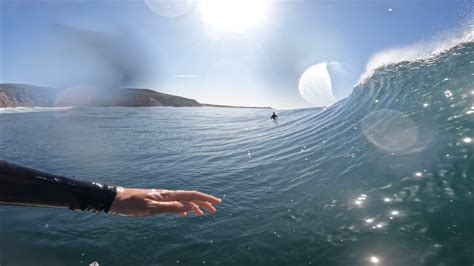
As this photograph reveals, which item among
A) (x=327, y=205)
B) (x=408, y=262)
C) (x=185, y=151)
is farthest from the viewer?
(x=185, y=151)

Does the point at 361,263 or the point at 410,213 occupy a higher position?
the point at 410,213

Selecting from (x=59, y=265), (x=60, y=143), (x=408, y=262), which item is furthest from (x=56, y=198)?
(x=60, y=143)

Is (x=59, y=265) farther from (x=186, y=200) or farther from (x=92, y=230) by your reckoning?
(x=186, y=200)

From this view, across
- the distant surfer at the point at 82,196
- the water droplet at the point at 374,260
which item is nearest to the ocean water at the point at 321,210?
the water droplet at the point at 374,260

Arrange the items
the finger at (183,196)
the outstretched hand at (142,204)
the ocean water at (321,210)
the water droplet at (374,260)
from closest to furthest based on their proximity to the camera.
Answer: the outstretched hand at (142,204), the finger at (183,196), the water droplet at (374,260), the ocean water at (321,210)

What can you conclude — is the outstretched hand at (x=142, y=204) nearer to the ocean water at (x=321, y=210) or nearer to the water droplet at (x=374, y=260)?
the ocean water at (x=321, y=210)

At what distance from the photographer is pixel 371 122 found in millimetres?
9516

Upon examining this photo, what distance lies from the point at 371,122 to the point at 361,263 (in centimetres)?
667

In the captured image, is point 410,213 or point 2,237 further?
point 2,237

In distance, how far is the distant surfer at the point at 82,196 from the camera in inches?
Result: 88.0

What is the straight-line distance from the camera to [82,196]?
2596 mm

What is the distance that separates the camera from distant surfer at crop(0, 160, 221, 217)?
223 centimetres

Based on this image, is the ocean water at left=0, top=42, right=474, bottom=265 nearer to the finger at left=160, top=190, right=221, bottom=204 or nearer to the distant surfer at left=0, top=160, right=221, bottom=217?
the finger at left=160, top=190, right=221, bottom=204

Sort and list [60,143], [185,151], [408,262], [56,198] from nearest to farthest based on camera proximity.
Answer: [56,198] < [408,262] < [185,151] < [60,143]
